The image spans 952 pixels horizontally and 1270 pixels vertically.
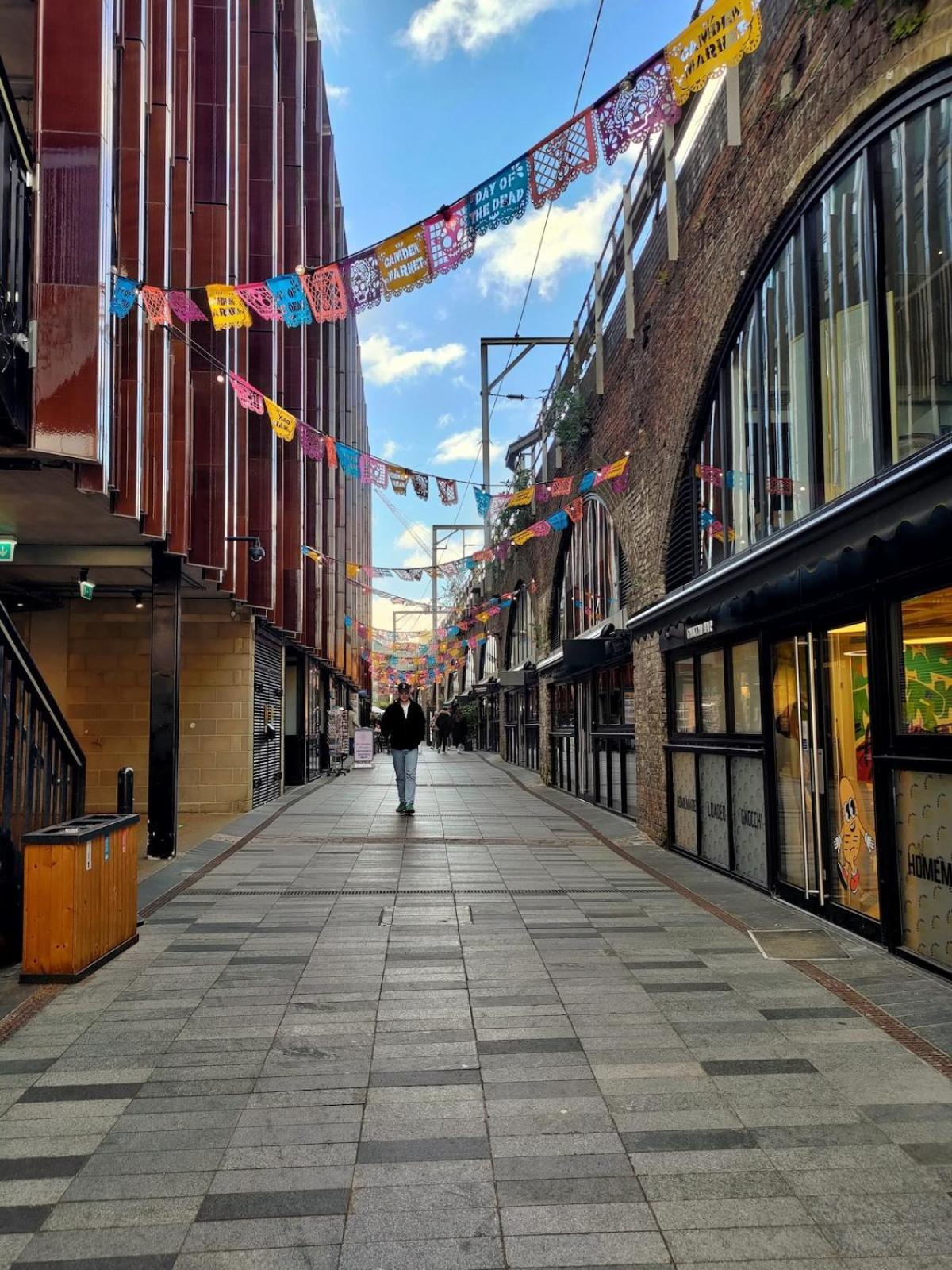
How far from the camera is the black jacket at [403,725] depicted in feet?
44.9

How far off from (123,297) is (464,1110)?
7441 mm

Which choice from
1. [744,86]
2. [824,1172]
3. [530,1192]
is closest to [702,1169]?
[824,1172]

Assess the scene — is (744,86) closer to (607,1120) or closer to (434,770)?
(607,1120)

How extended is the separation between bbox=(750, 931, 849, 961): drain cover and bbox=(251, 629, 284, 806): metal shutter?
10.5 m

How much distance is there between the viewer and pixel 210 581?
1332 cm

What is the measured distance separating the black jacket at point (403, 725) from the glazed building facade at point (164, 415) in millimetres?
2864

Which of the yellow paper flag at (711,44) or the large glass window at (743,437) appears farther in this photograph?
the large glass window at (743,437)

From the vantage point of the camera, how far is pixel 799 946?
650cm

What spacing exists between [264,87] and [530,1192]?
1769cm

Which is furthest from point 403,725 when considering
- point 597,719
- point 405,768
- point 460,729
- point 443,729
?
point 460,729

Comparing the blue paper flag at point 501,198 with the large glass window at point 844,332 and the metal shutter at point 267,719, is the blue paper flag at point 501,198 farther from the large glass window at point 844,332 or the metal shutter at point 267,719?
the metal shutter at point 267,719

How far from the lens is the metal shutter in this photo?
16.5 meters

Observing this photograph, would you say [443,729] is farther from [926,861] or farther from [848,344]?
[926,861]

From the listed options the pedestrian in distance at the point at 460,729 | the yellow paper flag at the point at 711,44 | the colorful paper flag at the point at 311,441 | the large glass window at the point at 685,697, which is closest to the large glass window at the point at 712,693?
the large glass window at the point at 685,697
